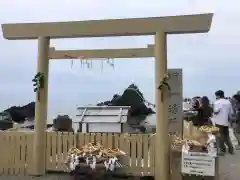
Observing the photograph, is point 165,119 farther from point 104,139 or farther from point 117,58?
point 117,58

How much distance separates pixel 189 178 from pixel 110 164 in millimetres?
1542

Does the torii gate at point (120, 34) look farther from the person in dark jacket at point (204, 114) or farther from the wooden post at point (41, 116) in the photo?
the person in dark jacket at point (204, 114)

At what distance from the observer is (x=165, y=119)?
878cm

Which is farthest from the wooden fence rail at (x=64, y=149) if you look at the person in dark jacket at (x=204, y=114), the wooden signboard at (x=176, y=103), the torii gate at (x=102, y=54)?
the person in dark jacket at (x=204, y=114)

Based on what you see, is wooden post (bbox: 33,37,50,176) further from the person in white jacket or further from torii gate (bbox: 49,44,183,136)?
the person in white jacket

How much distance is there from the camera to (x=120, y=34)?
901cm

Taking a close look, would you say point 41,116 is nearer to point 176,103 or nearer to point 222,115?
point 176,103

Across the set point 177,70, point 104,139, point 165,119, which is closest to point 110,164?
point 104,139

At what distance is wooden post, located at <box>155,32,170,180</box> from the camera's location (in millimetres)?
8648

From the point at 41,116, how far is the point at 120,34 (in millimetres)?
2552

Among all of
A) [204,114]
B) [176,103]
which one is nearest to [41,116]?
[176,103]

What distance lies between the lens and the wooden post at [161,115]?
8648 mm

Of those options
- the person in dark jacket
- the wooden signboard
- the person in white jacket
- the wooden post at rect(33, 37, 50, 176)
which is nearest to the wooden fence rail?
the wooden post at rect(33, 37, 50, 176)

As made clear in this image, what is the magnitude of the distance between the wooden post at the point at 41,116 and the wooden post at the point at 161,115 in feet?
8.30
